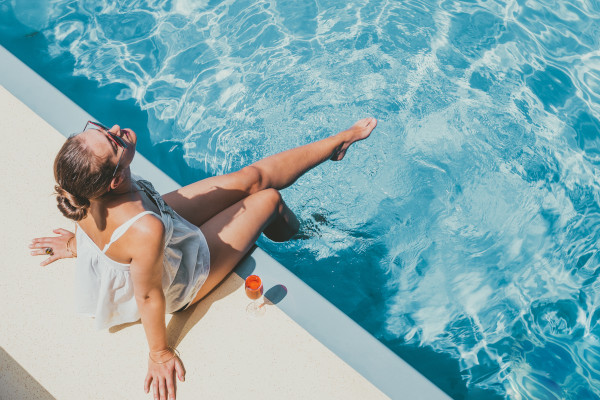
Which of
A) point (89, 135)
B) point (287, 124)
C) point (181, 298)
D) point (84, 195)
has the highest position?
point (89, 135)

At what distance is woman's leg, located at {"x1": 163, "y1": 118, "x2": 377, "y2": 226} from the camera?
306 centimetres

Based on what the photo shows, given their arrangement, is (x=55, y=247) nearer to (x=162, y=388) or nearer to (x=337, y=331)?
(x=162, y=388)

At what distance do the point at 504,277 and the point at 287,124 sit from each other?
7.27 feet

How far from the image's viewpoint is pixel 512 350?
12.6ft

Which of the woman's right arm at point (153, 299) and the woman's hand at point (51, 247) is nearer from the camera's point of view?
the woman's right arm at point (153, 299)

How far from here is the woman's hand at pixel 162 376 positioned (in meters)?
2.77

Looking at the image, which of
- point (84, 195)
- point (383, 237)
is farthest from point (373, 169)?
point (84, 195)

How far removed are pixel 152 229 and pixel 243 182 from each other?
1.00 metres

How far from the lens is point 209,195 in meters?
3.12

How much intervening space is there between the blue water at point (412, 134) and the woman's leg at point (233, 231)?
0.96 m

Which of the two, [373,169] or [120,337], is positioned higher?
[120,337]

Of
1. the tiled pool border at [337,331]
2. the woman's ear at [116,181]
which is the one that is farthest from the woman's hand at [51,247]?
the woman's ear at [116,181]

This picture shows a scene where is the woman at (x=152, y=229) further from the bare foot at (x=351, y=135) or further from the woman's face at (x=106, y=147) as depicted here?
the bare foot at (x=351, y=135)

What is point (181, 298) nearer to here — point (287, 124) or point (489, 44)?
point (287, 124)
